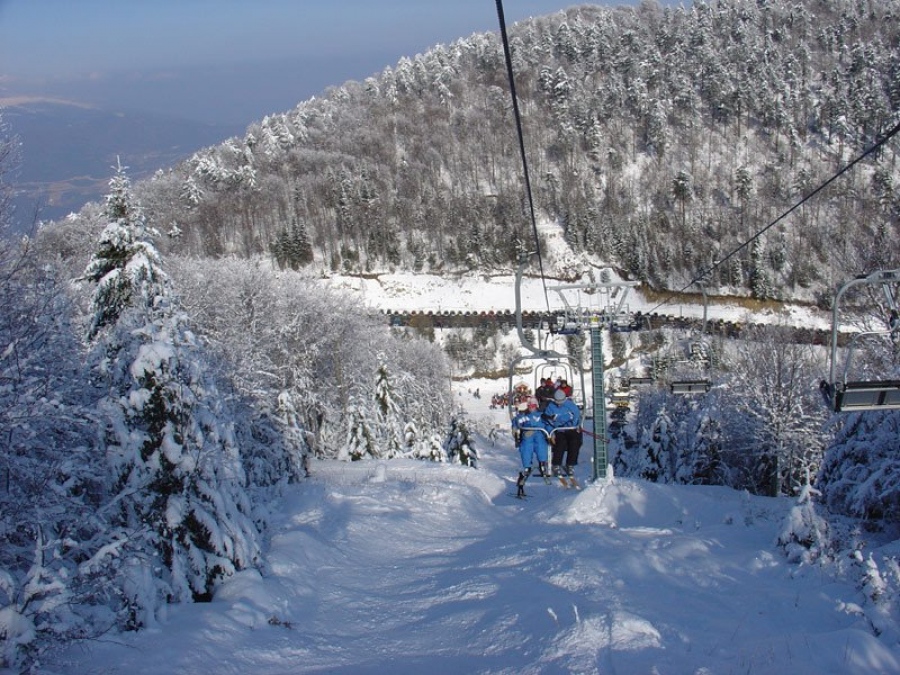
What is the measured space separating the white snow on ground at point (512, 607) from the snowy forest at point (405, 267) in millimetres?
711

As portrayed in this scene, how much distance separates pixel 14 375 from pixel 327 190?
9342cm

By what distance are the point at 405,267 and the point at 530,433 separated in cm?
7193

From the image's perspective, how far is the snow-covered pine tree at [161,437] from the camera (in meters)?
7.13

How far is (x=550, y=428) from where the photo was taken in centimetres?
1266

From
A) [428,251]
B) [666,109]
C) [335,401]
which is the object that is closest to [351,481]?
[335,401]

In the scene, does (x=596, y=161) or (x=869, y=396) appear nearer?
(x=869, y=396)

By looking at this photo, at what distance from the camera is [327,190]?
314 feet

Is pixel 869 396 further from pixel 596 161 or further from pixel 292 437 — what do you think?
pixel 596 161

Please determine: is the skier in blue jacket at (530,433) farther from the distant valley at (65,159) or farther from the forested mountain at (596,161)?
the forested mountain at (596,161)

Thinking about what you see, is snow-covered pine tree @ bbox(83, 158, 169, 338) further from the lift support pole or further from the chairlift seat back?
the chairlift seat back

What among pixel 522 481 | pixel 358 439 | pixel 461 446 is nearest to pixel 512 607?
pixel 522 481

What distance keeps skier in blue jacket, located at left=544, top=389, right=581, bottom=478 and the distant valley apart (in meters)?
8.77

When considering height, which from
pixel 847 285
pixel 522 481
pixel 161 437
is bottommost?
pixel 522 481

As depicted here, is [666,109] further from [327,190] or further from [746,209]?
[327,190]
